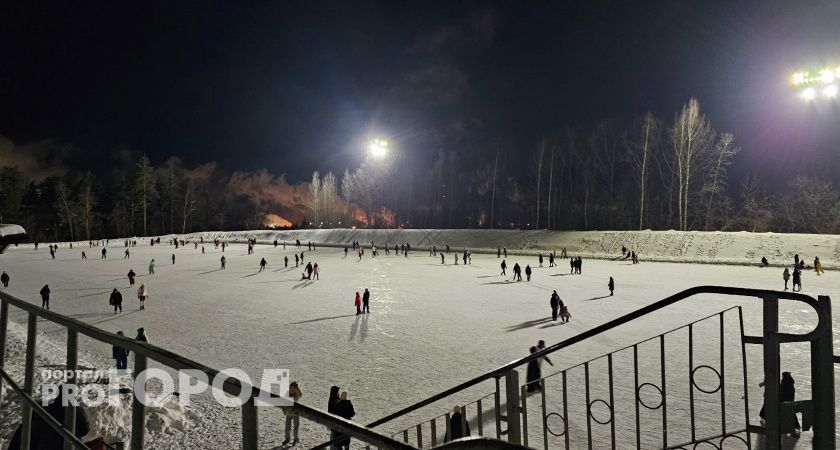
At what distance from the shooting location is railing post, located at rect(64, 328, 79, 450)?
2103mm

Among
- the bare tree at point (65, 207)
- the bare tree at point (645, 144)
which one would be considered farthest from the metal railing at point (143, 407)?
the bare tree at point (65, 207)

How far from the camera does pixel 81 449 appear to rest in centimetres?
190

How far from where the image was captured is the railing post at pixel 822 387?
218cm

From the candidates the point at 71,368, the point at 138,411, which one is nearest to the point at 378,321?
the point at 71,368

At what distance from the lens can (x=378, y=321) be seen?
17.3 m

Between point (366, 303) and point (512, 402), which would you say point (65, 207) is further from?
point (512, 402)

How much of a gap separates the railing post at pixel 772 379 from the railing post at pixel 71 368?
3.61 metres

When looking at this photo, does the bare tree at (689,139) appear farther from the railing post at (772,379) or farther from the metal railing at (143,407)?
the metal railing at (143,407)

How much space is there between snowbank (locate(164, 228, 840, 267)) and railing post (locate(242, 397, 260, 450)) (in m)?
42.3

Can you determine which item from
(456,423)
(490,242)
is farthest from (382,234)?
(456,423)

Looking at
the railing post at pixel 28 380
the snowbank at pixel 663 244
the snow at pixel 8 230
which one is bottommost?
the snowbank at pixel 663 244

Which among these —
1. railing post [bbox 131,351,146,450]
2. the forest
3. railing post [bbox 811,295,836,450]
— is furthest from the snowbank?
railing post [bbox 131,351,146,450]

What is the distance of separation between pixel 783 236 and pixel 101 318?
171ft

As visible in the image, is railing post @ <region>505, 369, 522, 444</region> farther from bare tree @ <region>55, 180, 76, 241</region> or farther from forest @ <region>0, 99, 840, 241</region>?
bare tree @ <region>55, 180, 76, 241</region>
